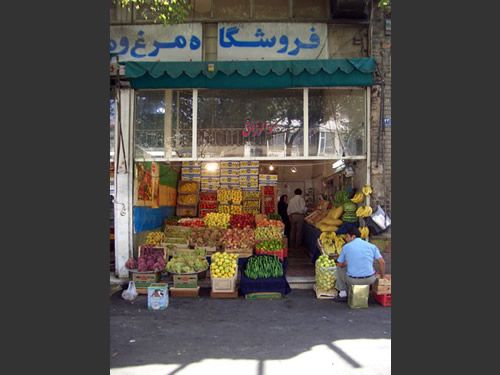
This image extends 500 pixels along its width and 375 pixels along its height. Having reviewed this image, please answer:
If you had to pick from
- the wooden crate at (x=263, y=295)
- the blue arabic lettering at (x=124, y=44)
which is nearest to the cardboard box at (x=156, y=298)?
the wooden crate at (x=263, y=295)

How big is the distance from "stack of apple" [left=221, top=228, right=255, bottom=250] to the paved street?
1.69m

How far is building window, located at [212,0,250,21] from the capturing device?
9.75 metres

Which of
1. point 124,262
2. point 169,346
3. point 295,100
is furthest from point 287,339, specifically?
point 295,100

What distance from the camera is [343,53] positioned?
31.7 feet

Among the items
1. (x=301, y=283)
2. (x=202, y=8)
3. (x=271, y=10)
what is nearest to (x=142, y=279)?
(x=301, y=283)

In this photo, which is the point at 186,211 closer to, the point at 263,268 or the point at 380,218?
the point at 263,268

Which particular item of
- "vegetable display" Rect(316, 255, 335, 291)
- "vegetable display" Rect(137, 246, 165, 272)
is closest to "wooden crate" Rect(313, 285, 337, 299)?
"vegetable display" Rect(316, 255, 335, 291)

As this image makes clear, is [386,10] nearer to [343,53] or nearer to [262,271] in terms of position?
[343,53]

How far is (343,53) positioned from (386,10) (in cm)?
131

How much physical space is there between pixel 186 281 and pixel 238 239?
73.0 inches

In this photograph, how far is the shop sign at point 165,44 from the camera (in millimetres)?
9695

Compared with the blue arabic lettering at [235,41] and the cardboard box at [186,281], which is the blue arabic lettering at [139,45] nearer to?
the blue arabic lettering at [235,41]

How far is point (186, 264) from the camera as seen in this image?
338 inches

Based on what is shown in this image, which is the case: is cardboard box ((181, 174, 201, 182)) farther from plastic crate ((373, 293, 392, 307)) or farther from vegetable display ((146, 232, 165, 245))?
plastic crate ((373, 293, 392, 307))
